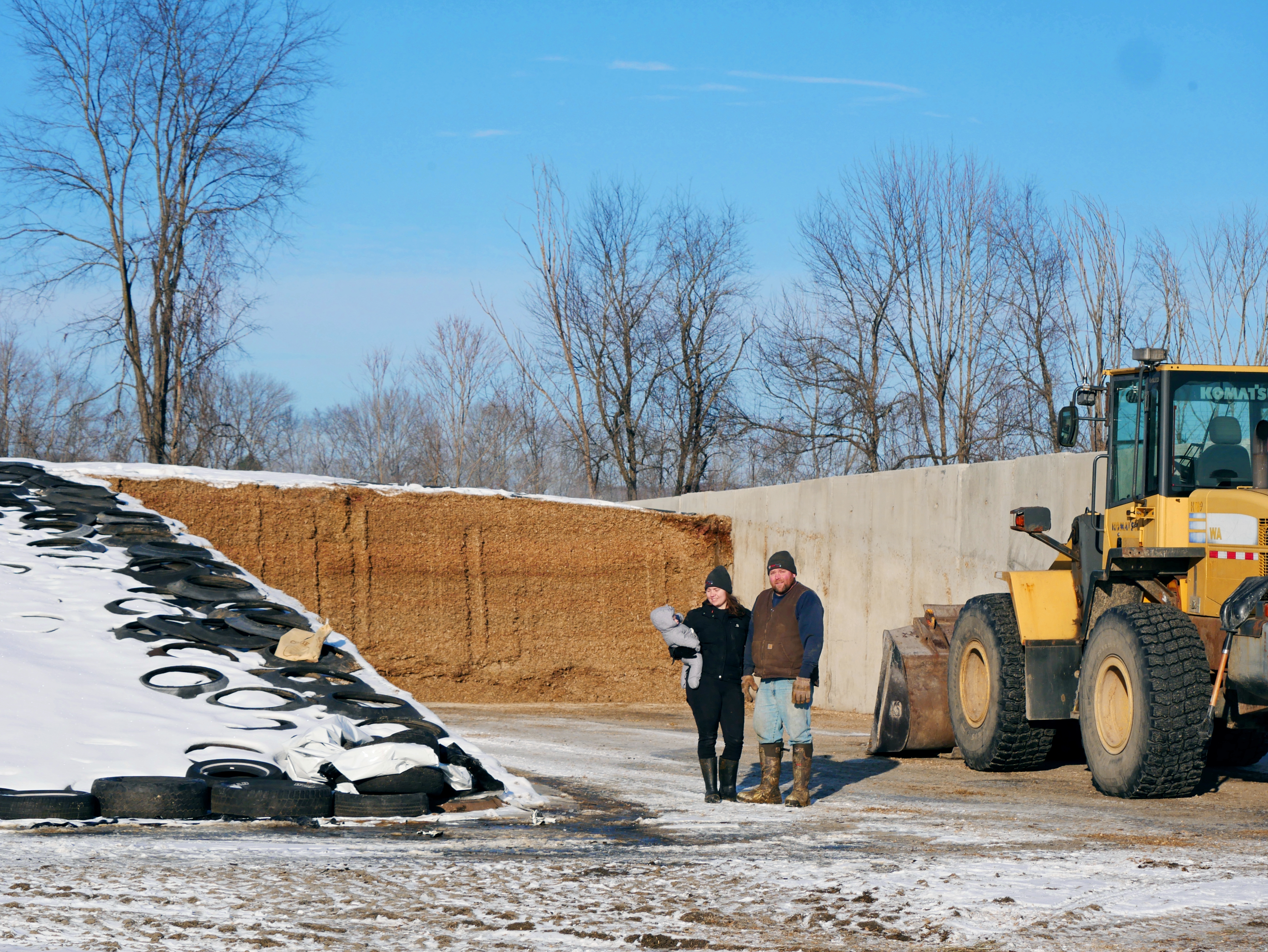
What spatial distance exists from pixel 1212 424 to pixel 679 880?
595 cm

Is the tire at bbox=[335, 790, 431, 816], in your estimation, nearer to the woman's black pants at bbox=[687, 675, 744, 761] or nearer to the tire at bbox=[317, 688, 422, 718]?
the tire at bbox=[317, 688, 422, 718]

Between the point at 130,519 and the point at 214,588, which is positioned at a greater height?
the point at 130,519

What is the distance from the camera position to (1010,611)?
11.4m

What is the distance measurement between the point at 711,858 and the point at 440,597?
15846 millimetres

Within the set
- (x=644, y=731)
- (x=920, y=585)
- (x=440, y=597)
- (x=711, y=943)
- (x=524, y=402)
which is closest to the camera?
(x=711, y=943)

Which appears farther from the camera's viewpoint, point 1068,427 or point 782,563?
point 1068,427

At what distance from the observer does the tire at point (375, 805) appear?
819 centimetres

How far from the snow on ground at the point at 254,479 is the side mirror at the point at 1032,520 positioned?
40.6 ft

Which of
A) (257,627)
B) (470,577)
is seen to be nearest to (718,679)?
(257,627)

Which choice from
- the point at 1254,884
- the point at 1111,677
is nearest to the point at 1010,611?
the point at 1111,677

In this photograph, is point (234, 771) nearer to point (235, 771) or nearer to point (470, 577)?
point (235, 771)

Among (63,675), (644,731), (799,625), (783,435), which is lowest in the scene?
(644,731)

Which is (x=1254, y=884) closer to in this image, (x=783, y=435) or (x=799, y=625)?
(x=799, y=625)

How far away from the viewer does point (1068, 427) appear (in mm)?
10047
